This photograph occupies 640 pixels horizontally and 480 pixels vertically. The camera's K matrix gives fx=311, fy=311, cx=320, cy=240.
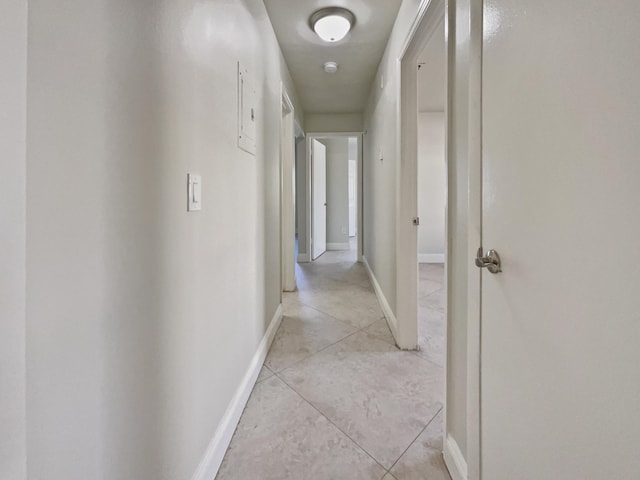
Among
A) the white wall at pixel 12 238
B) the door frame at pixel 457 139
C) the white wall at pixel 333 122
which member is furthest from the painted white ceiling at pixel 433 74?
the white wall at pixel 12 238

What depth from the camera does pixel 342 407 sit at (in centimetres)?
151

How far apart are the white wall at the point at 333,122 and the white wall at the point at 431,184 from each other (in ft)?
3.89

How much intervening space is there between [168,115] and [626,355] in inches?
41.8

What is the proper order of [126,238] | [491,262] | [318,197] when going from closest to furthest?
1. [126,238]
2. [491,262]
3. [318,197]

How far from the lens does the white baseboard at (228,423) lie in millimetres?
1076

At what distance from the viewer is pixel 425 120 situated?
16.6 feet

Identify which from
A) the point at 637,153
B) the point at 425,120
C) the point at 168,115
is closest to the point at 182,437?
the point at 168,115

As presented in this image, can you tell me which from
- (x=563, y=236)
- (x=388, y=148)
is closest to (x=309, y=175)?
(x=388, y=148)

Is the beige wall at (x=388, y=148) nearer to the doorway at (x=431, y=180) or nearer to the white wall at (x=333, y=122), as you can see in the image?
the doorway at (x=431, y=180)

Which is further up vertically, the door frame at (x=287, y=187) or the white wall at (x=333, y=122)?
the white wall at (x=333, y=122)

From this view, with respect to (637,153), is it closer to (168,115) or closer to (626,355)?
(626,355)

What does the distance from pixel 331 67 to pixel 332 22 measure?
2.76 ft

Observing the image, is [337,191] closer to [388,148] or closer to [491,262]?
[388,148]

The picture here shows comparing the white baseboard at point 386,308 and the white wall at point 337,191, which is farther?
the white wall at point 337,191
